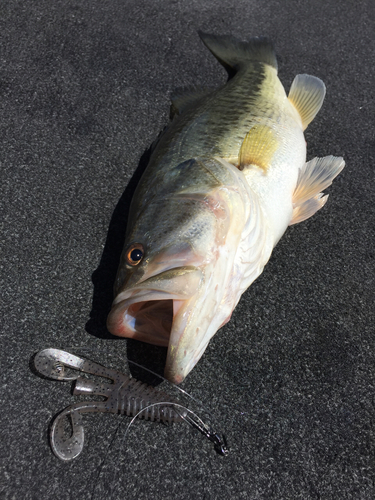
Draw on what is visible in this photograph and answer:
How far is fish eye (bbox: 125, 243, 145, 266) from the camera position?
1759mm

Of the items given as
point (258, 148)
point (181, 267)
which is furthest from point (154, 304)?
point (258, 148)

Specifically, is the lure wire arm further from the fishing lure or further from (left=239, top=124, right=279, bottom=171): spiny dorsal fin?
(left=239, top=124, right=279, bottom=171): spiny dorsal fin

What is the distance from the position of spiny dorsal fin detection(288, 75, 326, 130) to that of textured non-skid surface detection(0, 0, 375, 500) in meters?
0.26

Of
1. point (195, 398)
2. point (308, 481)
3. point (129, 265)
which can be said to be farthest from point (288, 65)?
point (308, 481)

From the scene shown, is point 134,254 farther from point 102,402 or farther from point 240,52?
point 240,52

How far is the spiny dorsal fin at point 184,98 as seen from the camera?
2.81 meters

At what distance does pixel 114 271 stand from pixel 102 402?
0.74 meters

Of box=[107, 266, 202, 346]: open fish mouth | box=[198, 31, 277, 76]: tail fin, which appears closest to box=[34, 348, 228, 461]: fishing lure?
box=[107, 266, 202, 346]: open fish mouth

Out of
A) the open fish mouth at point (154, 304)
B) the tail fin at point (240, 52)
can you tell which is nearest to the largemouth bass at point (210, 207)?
the open fish mouth at point (154, 304)

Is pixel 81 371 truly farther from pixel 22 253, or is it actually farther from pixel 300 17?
pixel 300 17

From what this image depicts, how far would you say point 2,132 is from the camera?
110 inches

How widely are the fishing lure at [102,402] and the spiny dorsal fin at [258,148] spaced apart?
130cm

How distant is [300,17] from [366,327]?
3522mm

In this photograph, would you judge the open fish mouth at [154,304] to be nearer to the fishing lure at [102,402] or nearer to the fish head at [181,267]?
the fish head at [181,267]
